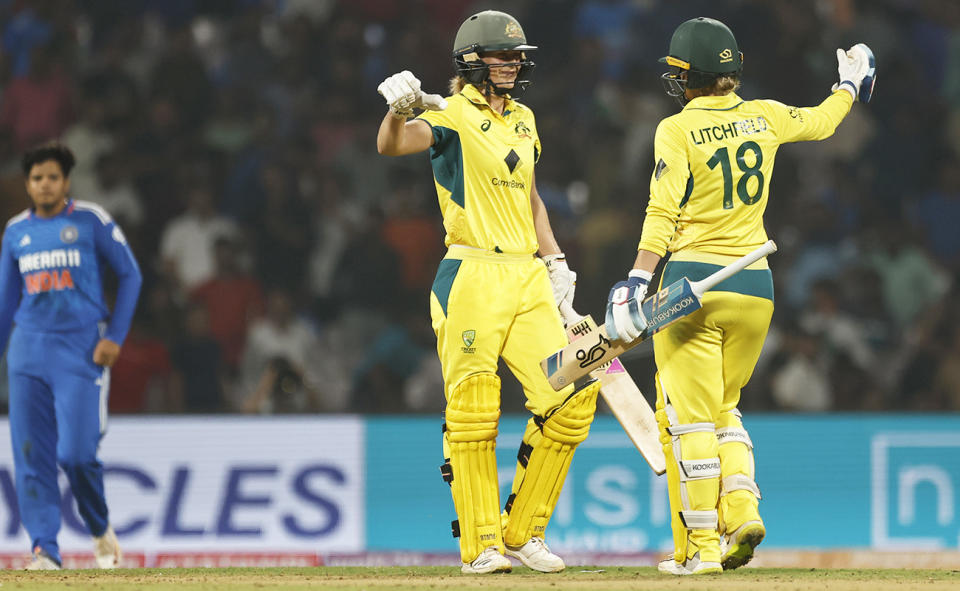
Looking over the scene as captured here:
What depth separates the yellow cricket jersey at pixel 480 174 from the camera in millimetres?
5590

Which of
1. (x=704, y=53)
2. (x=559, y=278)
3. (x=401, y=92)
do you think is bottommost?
(x=559, y=278)

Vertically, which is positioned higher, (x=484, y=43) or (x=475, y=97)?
(x=484, y=43)

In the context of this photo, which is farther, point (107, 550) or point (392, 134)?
point (107, 550)

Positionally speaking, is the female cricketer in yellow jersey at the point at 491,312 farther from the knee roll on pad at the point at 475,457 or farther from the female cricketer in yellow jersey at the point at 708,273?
the female cricketer in yellow jersey at the point at 708,273

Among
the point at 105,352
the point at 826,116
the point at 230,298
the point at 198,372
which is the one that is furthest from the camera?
the point at 230,298

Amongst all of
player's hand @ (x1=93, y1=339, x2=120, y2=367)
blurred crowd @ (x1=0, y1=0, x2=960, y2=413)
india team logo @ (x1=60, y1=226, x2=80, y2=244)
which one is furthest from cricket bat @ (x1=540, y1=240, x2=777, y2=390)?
blurred crowd @ (x1=0, y1=0, x2=960, y2=413)

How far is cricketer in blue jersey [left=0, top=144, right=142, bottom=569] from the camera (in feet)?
22.2

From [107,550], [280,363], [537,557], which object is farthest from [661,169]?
[280,363]

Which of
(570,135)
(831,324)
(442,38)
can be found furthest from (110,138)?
(831,324)

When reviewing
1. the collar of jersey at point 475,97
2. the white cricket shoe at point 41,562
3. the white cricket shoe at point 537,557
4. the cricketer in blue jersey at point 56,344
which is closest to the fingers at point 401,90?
the collar of jersey at point 475,97

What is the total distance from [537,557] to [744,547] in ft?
2.66

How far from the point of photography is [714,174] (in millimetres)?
5484

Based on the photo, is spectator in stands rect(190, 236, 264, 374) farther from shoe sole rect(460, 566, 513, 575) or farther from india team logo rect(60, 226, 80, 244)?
shoe sole rect(460, 566, 513, 575)

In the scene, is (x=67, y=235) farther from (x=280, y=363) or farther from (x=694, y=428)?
(x=694, y=428)
